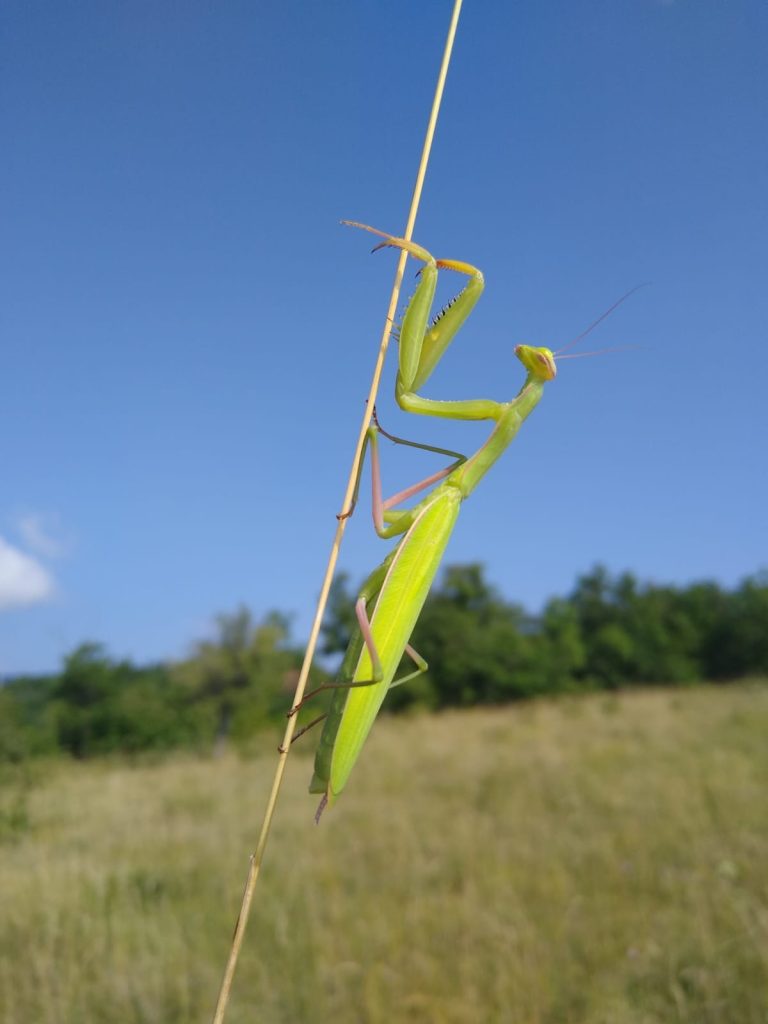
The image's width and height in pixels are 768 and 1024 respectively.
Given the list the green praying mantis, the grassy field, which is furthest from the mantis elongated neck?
the grassy field

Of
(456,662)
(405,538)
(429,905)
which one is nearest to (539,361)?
(405,538)

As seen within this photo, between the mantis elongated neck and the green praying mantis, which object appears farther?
the mantis elongated neck

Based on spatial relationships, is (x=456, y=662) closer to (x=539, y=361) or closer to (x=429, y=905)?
(x=429, y=905)

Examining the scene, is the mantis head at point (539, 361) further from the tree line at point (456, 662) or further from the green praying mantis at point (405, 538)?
the tree line at point (456, 662)

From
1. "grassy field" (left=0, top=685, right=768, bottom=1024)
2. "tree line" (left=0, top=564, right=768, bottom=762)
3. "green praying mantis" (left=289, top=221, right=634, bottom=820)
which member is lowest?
"grassy field" (left=0, top=685, right=768, bottom=1024)

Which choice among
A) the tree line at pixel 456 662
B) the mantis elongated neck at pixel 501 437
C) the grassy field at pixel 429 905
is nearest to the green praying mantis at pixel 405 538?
the mantis elongated neck at pixel 501 437

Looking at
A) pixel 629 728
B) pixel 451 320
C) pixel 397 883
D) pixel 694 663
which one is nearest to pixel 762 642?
pixel 694 663

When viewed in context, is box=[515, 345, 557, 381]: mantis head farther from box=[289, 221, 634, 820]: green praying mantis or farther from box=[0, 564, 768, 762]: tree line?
box=[0, 564, 768, 762]: tree line

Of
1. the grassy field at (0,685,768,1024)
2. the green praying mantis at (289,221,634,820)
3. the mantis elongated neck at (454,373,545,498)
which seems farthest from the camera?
the grassy field at (0,685,768,1024)
